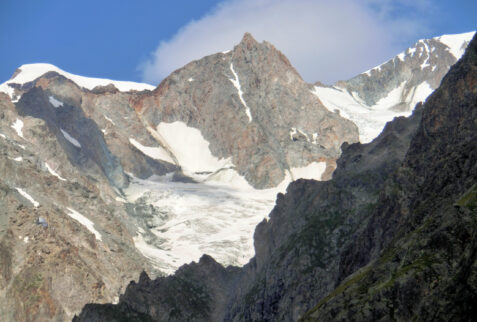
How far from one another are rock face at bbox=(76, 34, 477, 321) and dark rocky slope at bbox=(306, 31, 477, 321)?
87mm

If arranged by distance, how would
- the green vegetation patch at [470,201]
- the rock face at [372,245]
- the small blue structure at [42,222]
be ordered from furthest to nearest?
the small blue structure at [42,222] < the green vegetation patch at [470,201] < the rock face at [372,245]

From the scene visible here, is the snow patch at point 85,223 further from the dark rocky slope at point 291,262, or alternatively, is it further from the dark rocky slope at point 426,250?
the dark rocky slope at point 426,250

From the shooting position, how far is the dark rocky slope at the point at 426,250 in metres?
41.7

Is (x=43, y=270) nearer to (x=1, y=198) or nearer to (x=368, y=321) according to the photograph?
(x=1, y=198)

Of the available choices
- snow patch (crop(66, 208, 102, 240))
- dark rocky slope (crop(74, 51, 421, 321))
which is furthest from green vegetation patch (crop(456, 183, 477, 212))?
snow patch (crop(66, 208, 102, 240))

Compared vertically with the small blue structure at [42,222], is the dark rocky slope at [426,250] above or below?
below

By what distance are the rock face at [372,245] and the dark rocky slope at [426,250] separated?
0.28ft

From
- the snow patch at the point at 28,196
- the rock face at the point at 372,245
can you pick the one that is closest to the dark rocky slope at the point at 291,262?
the rock face at the point at 372,245

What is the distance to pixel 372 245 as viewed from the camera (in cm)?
7688

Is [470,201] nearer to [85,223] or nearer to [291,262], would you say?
[291,262]

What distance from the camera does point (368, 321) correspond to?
47562 millimetres

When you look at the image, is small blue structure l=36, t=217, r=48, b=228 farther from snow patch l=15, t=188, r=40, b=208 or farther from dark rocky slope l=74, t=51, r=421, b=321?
dark rocky slope l=74, t=51, r=421, b=321

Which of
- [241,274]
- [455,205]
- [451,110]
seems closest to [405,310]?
[455,205]

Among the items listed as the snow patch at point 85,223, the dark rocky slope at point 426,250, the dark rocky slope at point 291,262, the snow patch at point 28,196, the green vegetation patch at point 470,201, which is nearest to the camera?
the dark rocky slope at point 426,250
